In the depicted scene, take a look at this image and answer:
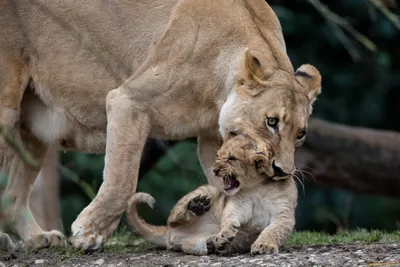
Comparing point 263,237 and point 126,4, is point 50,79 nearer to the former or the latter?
point 126,4

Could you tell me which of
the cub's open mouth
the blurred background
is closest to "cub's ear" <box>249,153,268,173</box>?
the cub's open mouth

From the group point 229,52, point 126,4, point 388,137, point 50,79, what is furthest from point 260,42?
point 388,137

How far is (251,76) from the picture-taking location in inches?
234

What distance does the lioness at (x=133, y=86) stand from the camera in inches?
233

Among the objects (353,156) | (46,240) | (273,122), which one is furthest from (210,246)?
(353,156)

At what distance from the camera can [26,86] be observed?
6.71 m

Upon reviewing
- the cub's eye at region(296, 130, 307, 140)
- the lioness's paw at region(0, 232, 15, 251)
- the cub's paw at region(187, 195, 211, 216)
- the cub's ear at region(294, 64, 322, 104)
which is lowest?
the lioness's paw at region(0, 232, 15, 251)

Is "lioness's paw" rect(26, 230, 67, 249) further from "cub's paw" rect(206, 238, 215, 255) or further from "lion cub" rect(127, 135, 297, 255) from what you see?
"cub's paw" rect(206, 238, 215, 255)

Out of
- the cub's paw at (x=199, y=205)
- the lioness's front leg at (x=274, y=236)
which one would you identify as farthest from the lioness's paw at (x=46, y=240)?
the lioness's front leg at (x=274, y=236)

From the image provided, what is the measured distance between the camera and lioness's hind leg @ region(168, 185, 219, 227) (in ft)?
19.0

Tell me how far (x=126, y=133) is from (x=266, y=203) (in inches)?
35.8

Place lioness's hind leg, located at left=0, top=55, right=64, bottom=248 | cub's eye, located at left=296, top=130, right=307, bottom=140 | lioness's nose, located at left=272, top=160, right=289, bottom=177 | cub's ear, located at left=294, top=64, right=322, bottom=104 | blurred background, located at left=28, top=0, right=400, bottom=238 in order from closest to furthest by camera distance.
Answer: lioness's nose, located at left=272, top=160, right=289, bottom=177
cub's eye, located at left=296, top=130, right=307, bottom=140
cub's ear, located at left=294, top=64, right=322, bottom=104
lioness's hind leg, located at left=0, top=55, right=64, bottom=248
blurred background, located at left=28, top=0, right=400, bottom=238

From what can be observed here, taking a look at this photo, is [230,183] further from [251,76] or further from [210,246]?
[251,76]

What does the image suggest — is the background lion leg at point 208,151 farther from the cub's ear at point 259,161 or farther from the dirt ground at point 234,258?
the cub's ear at point 259,161
